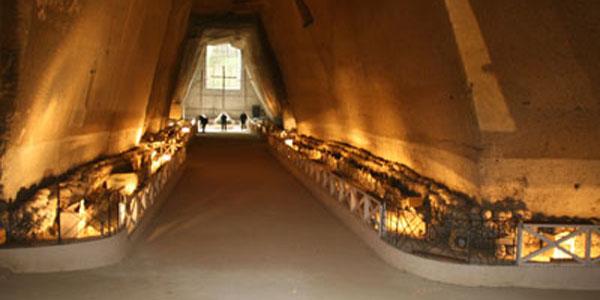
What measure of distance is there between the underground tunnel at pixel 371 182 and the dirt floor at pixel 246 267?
1.5 inches

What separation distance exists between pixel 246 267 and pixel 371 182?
17.1 feet

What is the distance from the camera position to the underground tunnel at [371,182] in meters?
6.36

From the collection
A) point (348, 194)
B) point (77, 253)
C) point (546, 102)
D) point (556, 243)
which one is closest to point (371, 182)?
point (348, 194)

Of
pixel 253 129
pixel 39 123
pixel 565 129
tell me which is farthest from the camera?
pixel 253 129

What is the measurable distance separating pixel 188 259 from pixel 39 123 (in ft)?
10.2

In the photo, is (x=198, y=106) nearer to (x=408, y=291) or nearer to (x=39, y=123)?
(x=39, y=123)

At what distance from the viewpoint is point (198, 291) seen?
6020 mm

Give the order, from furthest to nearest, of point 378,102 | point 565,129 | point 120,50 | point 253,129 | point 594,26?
point 253,129
point 378,102
point 120,50
point 565,129
point 594,26

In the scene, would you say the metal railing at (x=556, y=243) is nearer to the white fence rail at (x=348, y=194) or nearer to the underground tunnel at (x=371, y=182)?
the underground tunnel at (x=371, y=182)

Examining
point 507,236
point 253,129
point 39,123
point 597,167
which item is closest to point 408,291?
point 507,236

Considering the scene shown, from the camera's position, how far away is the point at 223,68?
41.3 m

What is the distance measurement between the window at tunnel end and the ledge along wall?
3104 centimetres

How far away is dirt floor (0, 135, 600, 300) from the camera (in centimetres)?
603

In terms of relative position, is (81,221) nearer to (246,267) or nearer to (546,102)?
(246,267)
